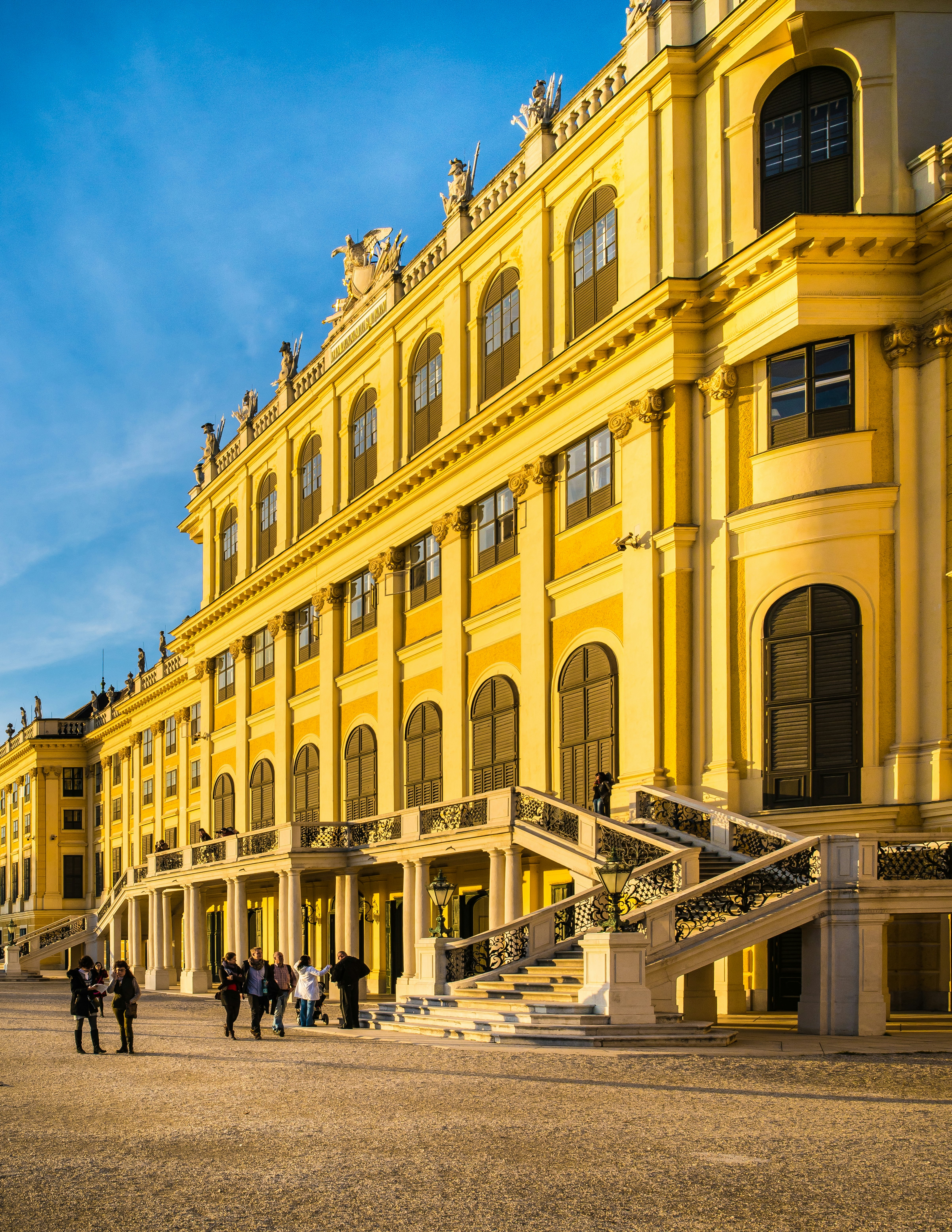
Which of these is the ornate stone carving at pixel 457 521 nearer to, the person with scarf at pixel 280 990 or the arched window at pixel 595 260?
the arched window at pixel 595 260

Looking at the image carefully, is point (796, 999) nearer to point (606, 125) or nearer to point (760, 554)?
point (760, 554)

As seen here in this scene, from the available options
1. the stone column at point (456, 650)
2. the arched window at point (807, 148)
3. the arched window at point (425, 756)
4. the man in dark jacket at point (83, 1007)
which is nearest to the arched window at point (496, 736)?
the stone column at point (456, 650)

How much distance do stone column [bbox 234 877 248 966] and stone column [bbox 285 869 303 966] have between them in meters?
Result: 4.20

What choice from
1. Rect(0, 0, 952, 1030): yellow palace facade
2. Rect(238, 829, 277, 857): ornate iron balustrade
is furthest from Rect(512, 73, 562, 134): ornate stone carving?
Rect(238, 829, 277, 857): ornate iron balustrade

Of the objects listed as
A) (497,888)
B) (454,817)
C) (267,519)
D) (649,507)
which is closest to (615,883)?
(497,888)

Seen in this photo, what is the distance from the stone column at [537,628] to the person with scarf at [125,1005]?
12234 millimetres

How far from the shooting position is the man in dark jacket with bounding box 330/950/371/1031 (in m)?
24.7

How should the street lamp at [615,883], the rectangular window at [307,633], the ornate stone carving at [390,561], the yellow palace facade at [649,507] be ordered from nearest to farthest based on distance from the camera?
the street lamp at [615,883]
the yellow palace facade at [649,507]
the ornate stone carving at [390,561]
the rectangular window at [307,633]

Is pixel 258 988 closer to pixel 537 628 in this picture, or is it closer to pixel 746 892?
pixel 746 892

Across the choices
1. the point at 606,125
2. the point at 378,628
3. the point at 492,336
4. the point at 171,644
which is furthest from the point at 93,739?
the point at 606,125

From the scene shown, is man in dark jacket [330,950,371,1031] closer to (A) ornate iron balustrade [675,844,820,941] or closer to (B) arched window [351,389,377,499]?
(A) ornate iron balustrade [675,844,820,941]

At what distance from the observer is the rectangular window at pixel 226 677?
54500mm

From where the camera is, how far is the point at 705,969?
21031 mm

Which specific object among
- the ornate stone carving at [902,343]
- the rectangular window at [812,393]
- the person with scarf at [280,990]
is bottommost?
the person with scarf at [280,990]
